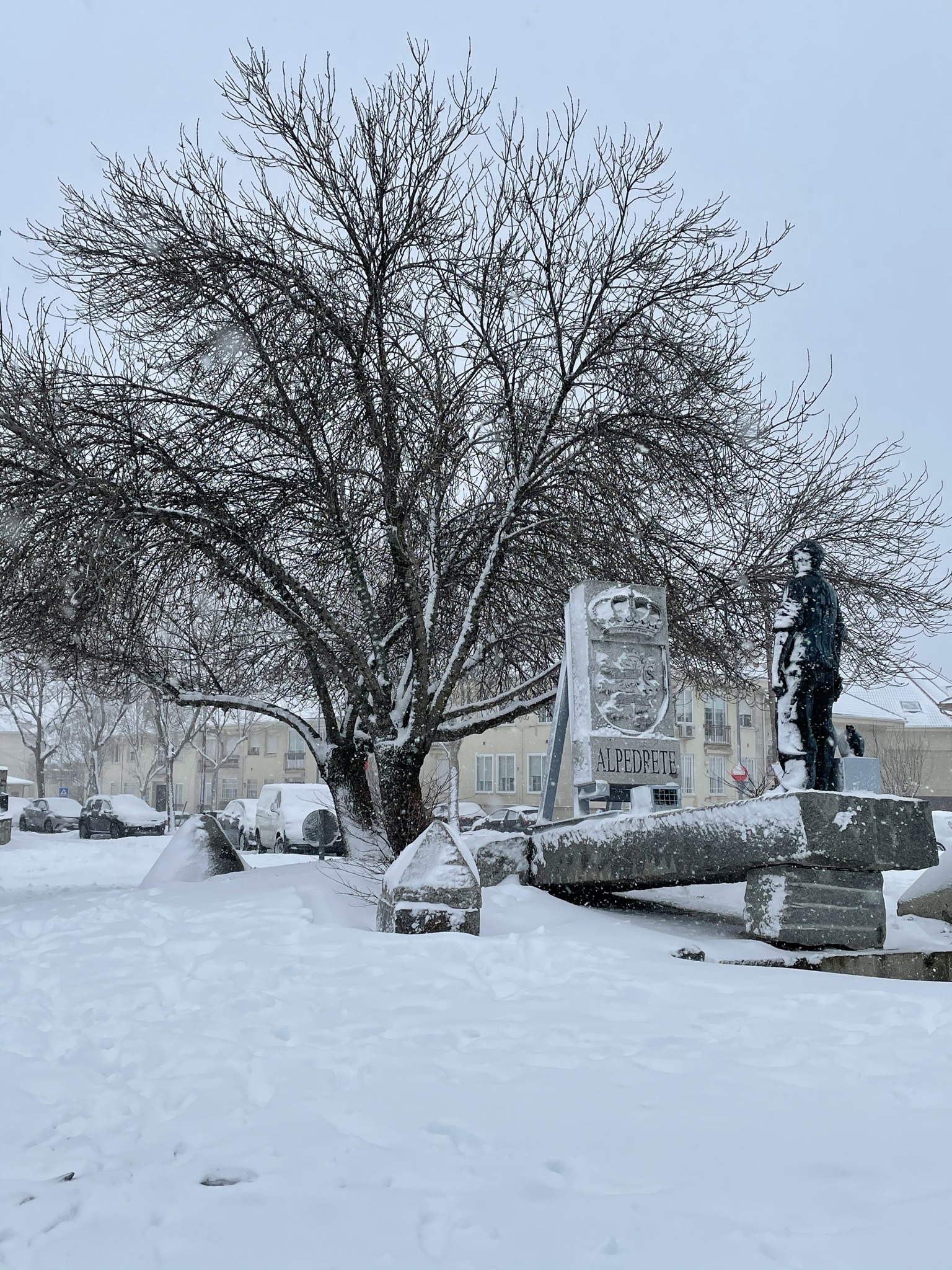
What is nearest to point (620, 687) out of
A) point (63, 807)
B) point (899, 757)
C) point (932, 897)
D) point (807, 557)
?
point (807, 557)

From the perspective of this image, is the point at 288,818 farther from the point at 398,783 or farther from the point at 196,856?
the point at 398,783

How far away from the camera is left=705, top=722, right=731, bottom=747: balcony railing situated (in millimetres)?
51125

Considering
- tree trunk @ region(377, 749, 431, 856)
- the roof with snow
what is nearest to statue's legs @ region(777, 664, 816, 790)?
tree trunk @ region(377, 749, 431, 856)

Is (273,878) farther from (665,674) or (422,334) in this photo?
(422,334)

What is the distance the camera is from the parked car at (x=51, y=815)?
34.9 m

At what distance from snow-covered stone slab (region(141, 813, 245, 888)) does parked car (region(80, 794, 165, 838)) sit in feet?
62.7

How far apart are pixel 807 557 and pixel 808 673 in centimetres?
80

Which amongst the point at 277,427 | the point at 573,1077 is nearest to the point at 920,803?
the point at 573,1077

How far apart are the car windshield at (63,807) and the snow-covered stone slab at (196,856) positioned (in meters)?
27.4

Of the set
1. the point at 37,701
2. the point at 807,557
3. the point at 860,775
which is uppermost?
the point at 37,701

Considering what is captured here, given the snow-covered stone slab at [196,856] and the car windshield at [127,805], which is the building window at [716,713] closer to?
the car windshield at [127,805]

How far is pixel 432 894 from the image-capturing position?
5.99 meters

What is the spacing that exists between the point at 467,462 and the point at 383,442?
1215 millimetres

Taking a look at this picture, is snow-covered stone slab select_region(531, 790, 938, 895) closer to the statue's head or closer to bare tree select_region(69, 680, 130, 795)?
the statue's head
